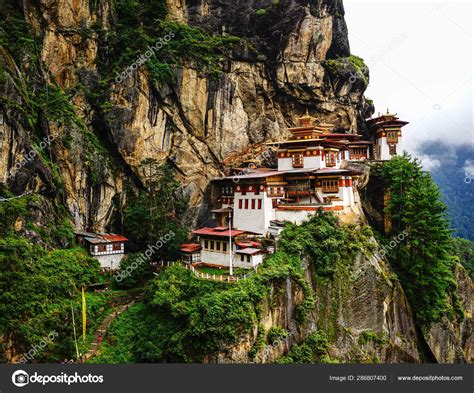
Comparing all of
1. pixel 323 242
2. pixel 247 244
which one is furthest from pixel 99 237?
pixel 323 242

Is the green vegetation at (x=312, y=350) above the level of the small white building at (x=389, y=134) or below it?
below

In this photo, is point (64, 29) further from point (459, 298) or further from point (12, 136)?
point (459, 298)

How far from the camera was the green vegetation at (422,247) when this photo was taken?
116 ft

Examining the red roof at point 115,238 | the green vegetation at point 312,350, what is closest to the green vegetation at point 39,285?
the red roof at point 115,238

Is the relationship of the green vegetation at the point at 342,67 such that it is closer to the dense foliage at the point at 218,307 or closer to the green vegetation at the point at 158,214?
A: the green vegetation at the point at 158,214

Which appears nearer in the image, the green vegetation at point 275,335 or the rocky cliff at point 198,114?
the green vegetation at point 275,335

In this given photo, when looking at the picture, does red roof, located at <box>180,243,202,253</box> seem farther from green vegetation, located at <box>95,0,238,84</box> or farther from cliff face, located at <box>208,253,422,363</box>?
Result: green vegetation, located at <box>95,0,238,84</box>

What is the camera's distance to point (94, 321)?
27.9 metres

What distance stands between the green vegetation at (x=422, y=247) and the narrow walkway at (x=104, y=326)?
2307 cm

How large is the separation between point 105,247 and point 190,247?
6.99 m

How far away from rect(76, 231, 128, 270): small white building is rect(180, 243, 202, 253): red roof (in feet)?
16.4

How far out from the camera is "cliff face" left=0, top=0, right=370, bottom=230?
35.8m

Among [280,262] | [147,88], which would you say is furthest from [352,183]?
[147,88]

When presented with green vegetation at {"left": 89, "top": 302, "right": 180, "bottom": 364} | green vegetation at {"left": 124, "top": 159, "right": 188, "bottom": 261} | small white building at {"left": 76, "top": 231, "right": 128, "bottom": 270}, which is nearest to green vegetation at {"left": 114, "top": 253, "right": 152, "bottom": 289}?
small white building at {"left": 76, "top": 231, "right": 128, "bottom": 270}
